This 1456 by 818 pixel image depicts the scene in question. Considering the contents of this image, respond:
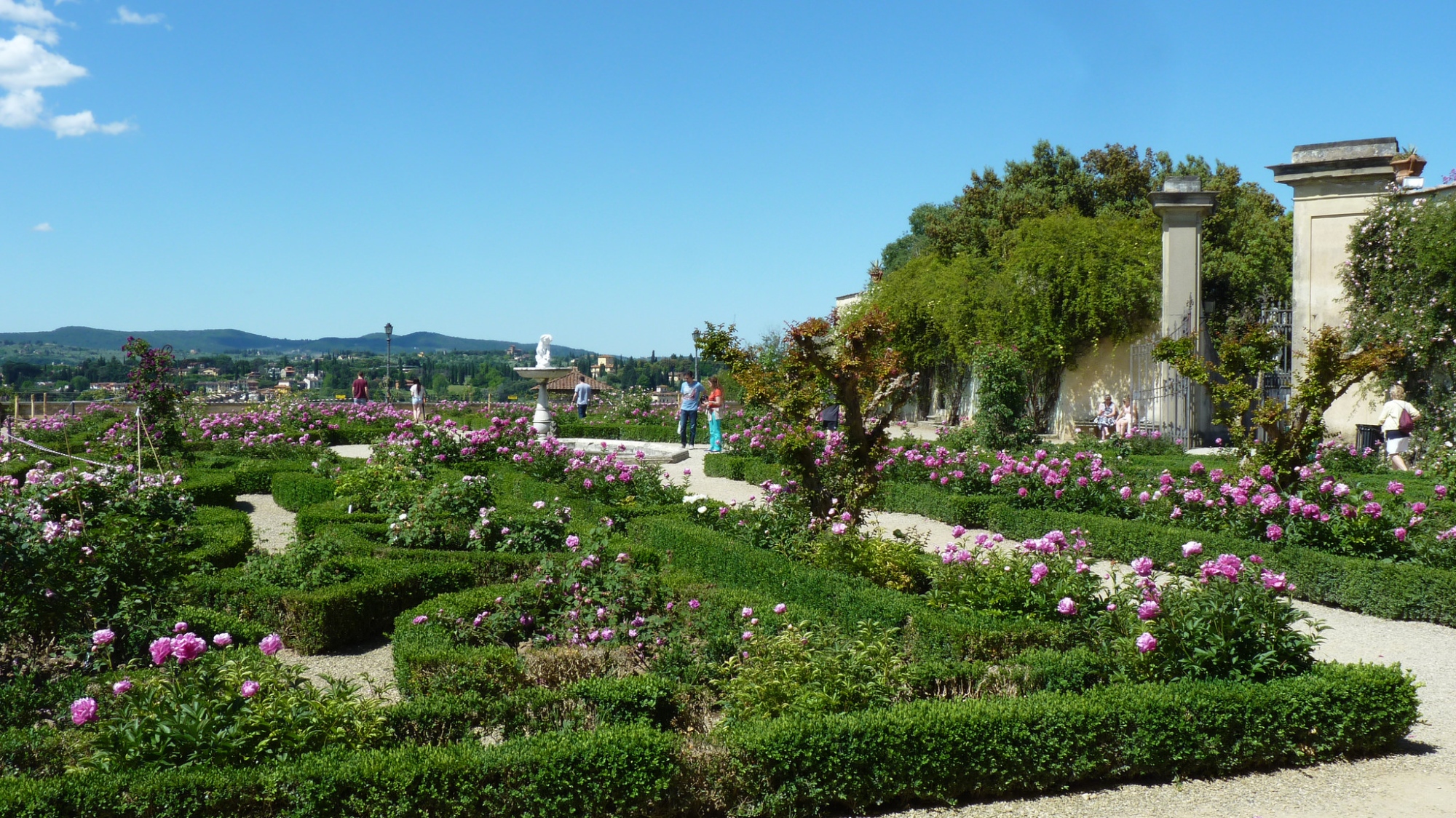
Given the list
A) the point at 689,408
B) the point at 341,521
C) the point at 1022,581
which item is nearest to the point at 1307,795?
the point at 1022,581

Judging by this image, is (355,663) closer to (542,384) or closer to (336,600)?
(336,600)

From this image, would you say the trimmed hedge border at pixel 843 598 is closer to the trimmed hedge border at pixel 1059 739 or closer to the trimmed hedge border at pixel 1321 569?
the trimmed hedge border at pixel 1059 739

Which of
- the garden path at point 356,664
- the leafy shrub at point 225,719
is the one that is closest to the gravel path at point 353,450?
the garden path at point 356,664

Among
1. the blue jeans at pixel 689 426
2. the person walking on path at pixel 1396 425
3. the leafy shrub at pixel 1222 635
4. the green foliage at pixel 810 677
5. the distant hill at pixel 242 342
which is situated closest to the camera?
the green foliage at pixel 810 677

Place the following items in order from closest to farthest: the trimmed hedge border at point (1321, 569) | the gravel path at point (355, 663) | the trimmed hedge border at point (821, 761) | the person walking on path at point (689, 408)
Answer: the trimmed hedge border at point (821, 761), the gravel path at point (355, 663), the trimmed hedge border at point (1321, 569), the person walking on path at point (689, 408)

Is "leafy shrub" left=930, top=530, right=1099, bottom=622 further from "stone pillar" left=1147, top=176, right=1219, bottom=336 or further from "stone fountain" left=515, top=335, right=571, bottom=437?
"stone pillar" left=1147, top=176, right=1219, bottom=336

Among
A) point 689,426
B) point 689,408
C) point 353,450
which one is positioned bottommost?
point 353,450

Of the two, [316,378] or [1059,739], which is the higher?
[316,378]

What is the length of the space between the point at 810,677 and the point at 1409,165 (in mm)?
17953

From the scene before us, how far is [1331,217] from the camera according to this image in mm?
16766

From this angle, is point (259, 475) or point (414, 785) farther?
point (259, 475)

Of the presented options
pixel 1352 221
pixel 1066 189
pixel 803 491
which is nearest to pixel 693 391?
pixel 803 491

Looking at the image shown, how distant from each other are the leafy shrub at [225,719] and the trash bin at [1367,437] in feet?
47.3

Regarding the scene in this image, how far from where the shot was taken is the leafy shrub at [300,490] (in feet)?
39.0
